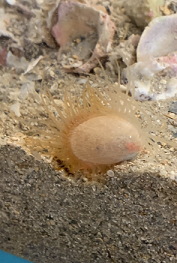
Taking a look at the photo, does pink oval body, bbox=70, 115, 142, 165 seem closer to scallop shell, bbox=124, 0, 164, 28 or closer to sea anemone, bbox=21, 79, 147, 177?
sea anemone, bbox=21, 79, 147, 177

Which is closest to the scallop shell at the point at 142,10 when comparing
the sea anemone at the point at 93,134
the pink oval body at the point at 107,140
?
the sea anemone at the point at 93,134

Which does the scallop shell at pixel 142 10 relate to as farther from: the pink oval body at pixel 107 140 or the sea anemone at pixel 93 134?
the pink oval body at pixel 107 140

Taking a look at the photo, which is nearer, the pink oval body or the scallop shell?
the pink oval body

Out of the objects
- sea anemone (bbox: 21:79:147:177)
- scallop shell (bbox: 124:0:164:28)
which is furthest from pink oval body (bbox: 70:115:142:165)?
scallop shell (bbox: 124:0:164:28)

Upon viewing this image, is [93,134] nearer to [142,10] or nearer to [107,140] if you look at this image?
[107,140]

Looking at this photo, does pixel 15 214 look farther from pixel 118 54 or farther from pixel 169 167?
pixel 118 54
